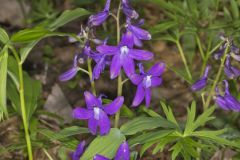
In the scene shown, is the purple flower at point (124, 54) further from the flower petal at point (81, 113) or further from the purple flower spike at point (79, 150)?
the purple flower spike at point (79, 150)

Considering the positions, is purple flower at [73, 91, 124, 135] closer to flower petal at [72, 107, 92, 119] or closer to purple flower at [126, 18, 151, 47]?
flower petal at [72, 107, 92, 119]

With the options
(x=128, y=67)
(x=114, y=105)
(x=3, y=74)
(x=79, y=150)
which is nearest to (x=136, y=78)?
(x=128, y=67)

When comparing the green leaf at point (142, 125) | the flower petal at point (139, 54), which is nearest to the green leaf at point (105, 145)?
the green leaf at point (142, 125)

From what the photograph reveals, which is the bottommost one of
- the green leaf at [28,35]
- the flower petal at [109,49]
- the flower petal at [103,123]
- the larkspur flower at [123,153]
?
the larkspur flower at [123,153]

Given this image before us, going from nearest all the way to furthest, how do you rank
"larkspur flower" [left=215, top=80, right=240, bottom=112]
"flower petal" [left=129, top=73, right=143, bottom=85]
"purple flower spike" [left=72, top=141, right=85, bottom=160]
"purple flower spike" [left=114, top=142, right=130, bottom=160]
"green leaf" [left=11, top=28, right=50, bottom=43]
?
"green leaf" [left=11, top=28, right=50, bottom=43] < "purple flower spike" [left=114, top=142, right=130, bottom=160] < "flower petal" [left=129, top=73, right=143, bottom=85] < "purple flower spike" [left=72, top=141, right=85, bottom=160] < "larkspur flower" [left=215, top=80, right=240, bottom=112]

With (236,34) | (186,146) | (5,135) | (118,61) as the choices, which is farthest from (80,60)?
(5,135)

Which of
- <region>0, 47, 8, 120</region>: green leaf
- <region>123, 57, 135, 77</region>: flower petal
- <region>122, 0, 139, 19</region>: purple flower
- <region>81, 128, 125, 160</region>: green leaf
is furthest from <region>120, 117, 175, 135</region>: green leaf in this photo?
<region>0, 47, 8, 120</region>: green leaf
